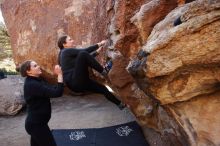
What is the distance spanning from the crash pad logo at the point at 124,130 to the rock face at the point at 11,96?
3.79 meters

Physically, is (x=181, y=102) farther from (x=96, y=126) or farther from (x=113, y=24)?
(x=96, y=126)

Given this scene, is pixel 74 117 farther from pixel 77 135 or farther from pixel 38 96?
pixel 38 96

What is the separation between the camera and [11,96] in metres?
11.5

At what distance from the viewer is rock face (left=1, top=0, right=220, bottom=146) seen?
4.61 m

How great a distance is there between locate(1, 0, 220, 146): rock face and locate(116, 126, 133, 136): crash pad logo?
2.03 ft

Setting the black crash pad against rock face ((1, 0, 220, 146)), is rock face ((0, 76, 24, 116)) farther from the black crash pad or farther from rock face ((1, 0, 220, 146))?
the black crash pad

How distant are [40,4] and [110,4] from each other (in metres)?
4.08

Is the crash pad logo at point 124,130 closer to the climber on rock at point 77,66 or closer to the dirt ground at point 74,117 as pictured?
the dirt ground at point 74,117

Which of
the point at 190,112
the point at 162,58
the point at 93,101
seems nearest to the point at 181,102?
the point at 190,112

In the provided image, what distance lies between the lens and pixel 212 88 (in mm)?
4887

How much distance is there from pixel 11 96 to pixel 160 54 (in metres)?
7.70

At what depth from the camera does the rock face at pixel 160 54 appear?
4609 millimetres

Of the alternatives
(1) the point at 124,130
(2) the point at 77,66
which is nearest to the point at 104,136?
(1) the point at 124,130

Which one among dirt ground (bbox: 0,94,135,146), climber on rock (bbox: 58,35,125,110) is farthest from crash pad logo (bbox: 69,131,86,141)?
climber on rock (bbox: 58,35,125,110)
